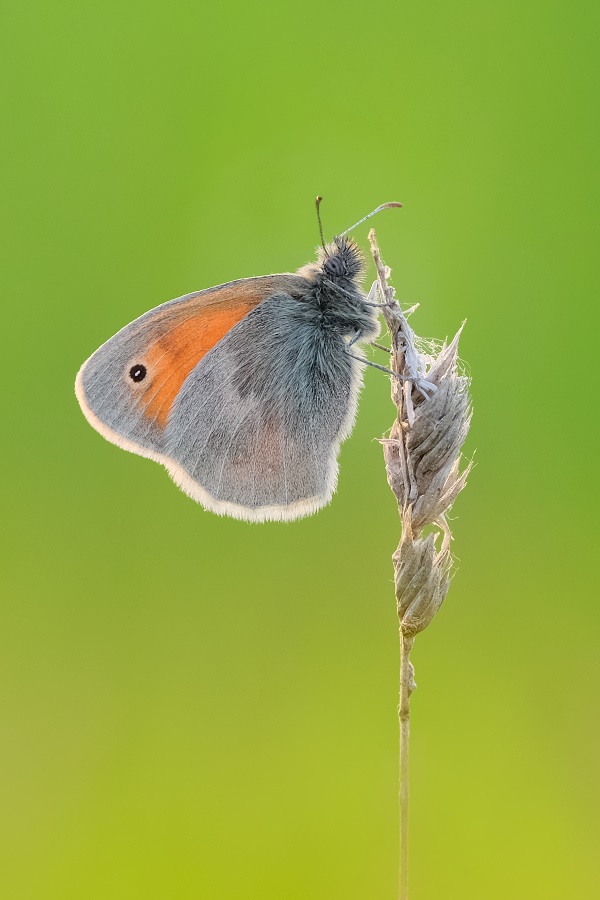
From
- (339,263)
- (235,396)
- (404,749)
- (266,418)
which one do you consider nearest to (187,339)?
(235,396)

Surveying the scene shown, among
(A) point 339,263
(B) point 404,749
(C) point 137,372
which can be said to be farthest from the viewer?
(A) point 339,263

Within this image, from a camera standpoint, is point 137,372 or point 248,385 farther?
point 248,385

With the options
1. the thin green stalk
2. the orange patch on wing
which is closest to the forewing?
the orange patch on wing

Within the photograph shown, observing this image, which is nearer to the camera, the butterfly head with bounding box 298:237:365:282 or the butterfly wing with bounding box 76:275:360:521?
the butterfly wing with bounding box 76:275:360:521

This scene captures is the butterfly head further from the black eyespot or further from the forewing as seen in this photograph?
the black eyespot

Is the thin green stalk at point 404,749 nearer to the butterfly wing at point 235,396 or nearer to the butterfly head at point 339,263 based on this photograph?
the butterfly wing at point 235,396

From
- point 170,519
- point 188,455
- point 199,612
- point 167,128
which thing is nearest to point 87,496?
point 170,519

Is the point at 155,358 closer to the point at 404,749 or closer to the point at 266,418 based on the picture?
the point at 266,418
